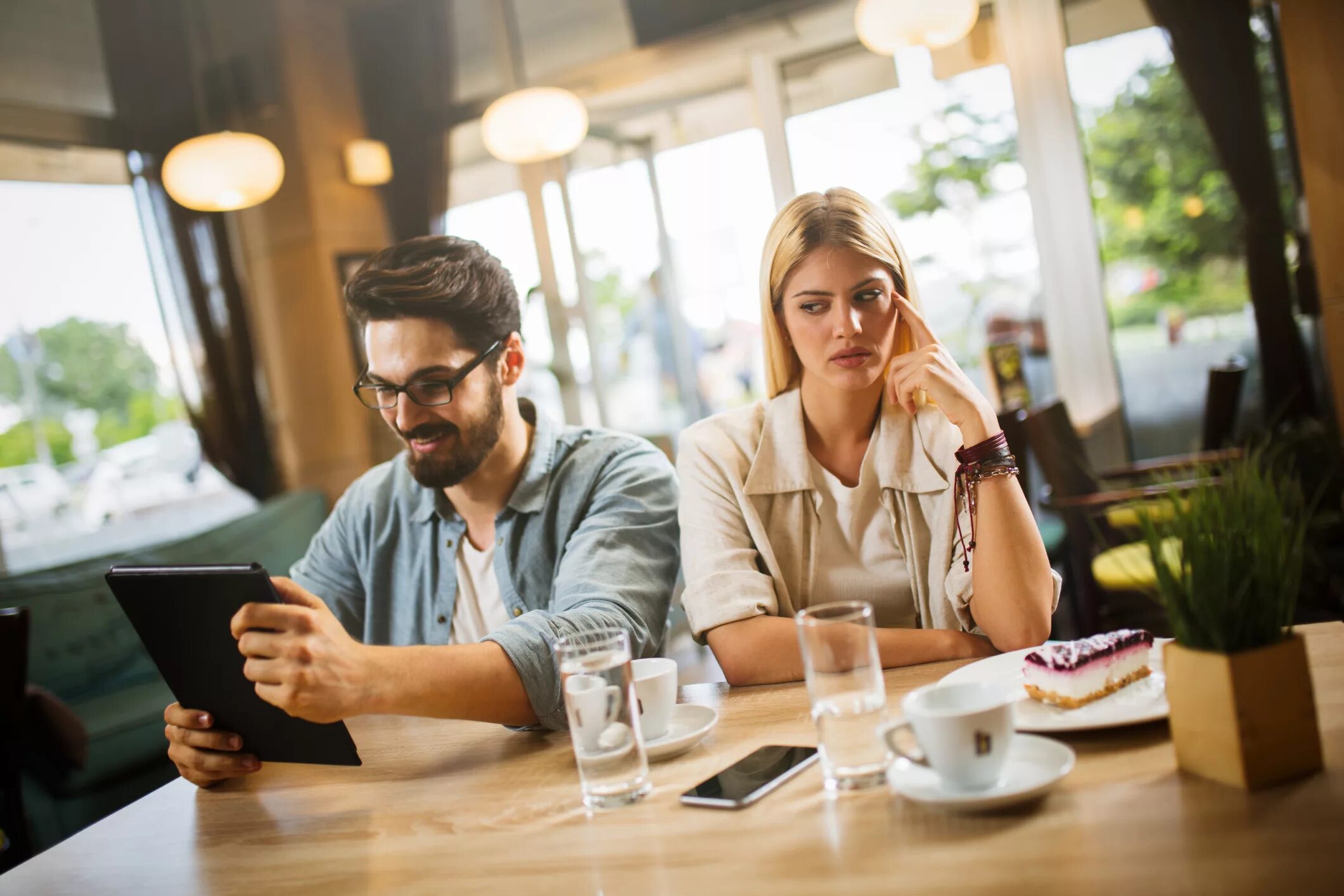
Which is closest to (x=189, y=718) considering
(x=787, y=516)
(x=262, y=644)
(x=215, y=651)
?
(x=215, y=651)

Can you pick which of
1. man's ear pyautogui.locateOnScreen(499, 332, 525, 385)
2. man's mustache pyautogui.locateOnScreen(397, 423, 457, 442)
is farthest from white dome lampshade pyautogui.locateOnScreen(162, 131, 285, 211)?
man's mustache pyautogui.locateOnScreen(397, 423, 457, 442)

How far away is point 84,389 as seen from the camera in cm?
475

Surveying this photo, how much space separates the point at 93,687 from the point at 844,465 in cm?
294

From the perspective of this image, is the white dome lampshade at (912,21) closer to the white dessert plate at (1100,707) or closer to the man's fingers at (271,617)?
the white dessert plate at (1100,707)

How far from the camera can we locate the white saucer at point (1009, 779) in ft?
2.92

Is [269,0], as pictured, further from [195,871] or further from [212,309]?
[195,871]

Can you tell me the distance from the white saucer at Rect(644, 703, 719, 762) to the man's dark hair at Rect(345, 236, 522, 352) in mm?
804

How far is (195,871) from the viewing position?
1137 mm

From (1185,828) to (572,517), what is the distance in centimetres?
115

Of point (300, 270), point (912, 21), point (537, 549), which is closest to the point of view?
point (537, 549)

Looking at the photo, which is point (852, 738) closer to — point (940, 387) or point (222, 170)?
point (940, 387)

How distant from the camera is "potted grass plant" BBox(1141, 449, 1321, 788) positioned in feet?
2.83

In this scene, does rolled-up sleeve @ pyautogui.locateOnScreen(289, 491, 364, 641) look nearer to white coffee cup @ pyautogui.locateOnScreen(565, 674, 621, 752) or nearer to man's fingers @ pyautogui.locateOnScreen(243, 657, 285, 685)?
man's fingers @ pyautogui.locateOnScreen(243, 657, 285, 685)

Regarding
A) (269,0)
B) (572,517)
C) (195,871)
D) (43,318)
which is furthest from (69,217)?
(195,871)
